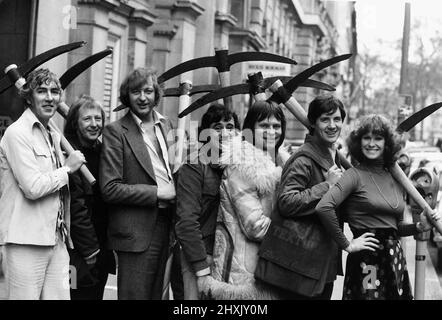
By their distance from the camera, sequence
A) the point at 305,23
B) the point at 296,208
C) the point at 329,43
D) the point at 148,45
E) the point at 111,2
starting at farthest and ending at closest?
the point at 329,43 < the point at 305,23 < the point at 148,45 < the point at 111,2 < the point at 296,208

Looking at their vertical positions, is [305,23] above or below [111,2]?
above

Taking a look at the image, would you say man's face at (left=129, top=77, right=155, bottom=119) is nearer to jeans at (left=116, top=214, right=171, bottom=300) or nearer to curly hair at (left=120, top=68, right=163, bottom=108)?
curly hair at (left=120, top=68, right=163, bottom=108)

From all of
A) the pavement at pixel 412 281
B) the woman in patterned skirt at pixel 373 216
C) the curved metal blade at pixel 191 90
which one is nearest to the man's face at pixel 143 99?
the curved metal blade at pixel 191 90

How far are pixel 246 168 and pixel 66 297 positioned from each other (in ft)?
4.34

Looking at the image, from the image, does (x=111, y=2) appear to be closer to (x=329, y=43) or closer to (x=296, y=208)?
(x=296, y=208)

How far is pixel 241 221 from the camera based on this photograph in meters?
4.74

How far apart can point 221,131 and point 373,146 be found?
96 centimetres

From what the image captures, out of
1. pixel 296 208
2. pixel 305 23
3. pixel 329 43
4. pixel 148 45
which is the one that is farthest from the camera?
pixel 329 43

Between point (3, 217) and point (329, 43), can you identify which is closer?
point (3, 217)

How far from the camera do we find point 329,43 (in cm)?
4288

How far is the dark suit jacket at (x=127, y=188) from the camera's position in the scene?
496 centimetres

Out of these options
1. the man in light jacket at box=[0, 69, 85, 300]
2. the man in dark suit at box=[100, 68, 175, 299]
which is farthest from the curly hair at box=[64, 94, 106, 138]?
the man in light jacket at box=[0, 69, 85, 300]

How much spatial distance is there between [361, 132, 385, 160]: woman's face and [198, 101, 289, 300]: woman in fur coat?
0.54m
